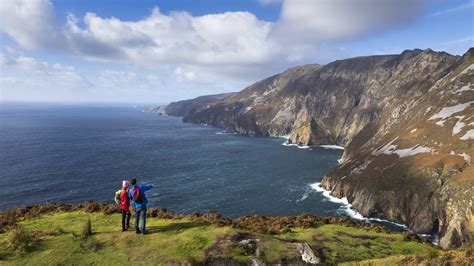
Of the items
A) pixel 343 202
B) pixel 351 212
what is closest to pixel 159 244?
pixel 351 212

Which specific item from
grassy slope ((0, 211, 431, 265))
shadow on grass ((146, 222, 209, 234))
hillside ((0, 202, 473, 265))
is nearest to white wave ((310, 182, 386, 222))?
hillside ((0, 202, 473, 265))

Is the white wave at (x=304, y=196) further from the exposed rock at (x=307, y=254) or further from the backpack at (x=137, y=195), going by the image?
the backpack at (x=137, y=195)

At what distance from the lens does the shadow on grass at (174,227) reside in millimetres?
21250

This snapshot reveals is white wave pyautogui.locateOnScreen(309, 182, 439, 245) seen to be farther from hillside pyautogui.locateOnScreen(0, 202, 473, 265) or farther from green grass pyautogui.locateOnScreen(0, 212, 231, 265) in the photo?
green grass pyautogui.locateOnScreen(0, 212, 231, 265)

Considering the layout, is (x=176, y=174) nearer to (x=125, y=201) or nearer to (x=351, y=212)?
(x=351, y=212)

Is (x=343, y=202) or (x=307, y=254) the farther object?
(x=343, y=202)

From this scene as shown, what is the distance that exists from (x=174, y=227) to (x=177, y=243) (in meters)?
2.70

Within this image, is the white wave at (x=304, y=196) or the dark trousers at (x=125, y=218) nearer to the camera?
the dark trousers at (x=125, y=218)

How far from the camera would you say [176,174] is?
114562mm

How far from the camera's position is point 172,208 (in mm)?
80562

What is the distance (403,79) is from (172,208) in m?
163

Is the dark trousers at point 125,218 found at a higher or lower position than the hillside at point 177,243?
Result: higher

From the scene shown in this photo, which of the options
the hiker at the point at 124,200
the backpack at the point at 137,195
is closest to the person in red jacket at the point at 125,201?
the hiker at the point at 124,200

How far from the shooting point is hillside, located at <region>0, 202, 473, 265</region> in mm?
17717
